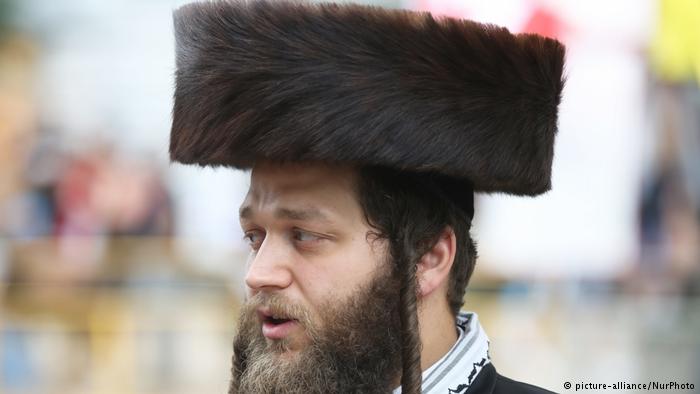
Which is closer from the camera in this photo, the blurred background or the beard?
the beard

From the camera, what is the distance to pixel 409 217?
360cm

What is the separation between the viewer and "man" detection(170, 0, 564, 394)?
3.29 m

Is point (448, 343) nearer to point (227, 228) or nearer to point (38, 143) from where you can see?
point (227, 228)

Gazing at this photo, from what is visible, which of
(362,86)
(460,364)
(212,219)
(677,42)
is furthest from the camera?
(212,219)

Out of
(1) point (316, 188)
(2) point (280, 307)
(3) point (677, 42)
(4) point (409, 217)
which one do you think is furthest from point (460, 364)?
(3) point (677, 42)

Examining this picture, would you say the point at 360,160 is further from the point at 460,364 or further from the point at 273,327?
the point at 460,364

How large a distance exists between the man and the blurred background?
5.45 m

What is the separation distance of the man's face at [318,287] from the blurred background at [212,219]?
556 centimetres

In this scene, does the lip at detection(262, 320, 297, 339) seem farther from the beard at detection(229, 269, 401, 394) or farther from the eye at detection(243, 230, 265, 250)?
the eye at detection(243, 230, 265, 250)

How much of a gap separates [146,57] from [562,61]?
287 inches

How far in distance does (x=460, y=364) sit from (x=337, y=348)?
37cm

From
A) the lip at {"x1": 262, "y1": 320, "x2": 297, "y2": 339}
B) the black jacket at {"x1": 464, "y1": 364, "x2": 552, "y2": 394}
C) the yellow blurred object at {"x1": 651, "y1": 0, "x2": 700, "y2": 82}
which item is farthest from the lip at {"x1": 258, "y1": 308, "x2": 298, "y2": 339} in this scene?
the yellow blurred object at {"x1": 651, "y1": 0, "x2": 700, "y2": 82}

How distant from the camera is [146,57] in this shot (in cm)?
1047

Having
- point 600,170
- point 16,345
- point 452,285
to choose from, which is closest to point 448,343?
point 452,285
